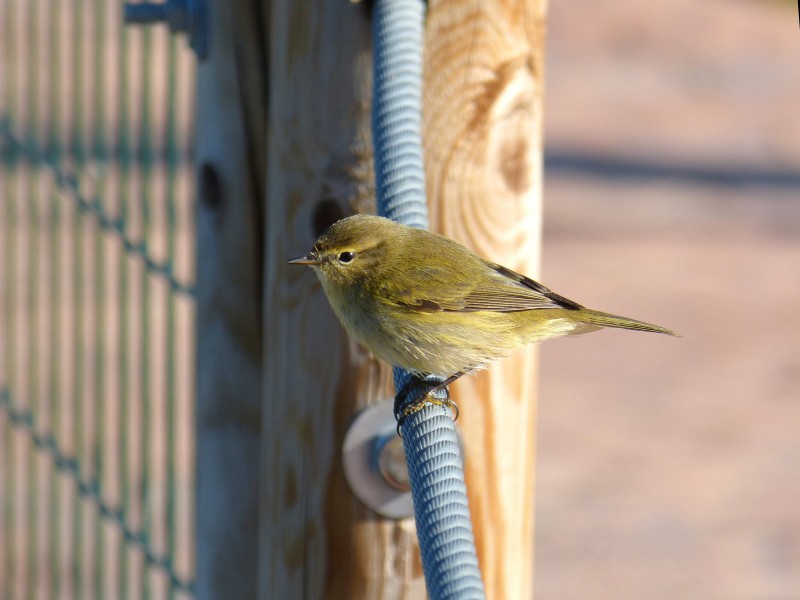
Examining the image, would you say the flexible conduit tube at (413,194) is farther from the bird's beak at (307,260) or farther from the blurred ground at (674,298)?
the blurred ground at (674,298)

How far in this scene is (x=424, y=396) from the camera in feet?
7.34

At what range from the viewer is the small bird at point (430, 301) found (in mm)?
2354

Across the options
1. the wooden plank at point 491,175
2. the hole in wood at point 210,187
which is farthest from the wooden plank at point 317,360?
the hole in wood at point 210,187

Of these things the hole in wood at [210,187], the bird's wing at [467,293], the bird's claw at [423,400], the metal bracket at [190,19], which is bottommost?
the bird's claw at [423,400]

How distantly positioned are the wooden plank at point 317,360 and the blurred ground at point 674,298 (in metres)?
3.62

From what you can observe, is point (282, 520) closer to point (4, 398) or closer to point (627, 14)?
point (4, 398)

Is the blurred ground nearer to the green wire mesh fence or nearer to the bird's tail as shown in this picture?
the green wire mesh fence

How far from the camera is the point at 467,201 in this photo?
2.25m

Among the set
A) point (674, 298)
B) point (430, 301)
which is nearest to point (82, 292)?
point (430, 301)

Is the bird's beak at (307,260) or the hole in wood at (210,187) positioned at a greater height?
the hole in wood at (210,187)

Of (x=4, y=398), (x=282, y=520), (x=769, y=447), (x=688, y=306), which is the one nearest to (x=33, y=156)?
(x=4, y=398)

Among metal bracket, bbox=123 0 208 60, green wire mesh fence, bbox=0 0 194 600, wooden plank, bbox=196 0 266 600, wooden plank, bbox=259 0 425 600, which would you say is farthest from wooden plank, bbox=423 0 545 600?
green wire mesh fence, bbox=0 0 194 600

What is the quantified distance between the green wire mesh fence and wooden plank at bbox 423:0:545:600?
4.09 feet

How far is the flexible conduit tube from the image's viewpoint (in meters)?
1.59
